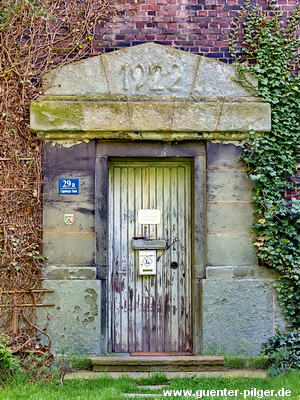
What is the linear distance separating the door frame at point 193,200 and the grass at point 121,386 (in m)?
0.86

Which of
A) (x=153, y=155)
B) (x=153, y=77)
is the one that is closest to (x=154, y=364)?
(x=153, y=155)

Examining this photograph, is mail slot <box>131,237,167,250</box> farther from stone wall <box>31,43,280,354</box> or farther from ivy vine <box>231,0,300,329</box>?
ivy vine <box>231,0,300,329</box>

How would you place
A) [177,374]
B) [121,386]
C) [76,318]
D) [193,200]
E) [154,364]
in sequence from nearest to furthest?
[121,386], [177,374], [154,364], [76,318], [193,200]

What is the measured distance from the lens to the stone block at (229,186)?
6.29 m

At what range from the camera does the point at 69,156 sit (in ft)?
20.6

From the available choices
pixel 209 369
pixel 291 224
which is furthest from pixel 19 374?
pixel 291 224

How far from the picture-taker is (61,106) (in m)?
6.20

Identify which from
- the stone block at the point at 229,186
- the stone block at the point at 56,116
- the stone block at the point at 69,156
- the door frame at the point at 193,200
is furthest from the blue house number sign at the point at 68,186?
the stone block at the point at 229,186

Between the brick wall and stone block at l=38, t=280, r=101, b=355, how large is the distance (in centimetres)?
299

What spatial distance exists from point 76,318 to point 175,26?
3.83 m

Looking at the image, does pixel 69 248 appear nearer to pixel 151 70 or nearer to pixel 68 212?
pixel 68 212

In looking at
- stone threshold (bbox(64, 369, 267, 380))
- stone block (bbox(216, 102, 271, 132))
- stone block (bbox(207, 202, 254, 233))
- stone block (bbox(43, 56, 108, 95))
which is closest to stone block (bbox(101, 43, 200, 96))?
stone block (bbox(43, 56, 108, 95))

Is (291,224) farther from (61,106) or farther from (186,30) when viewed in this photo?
(61,106)

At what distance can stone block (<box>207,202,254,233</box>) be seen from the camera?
627cm
